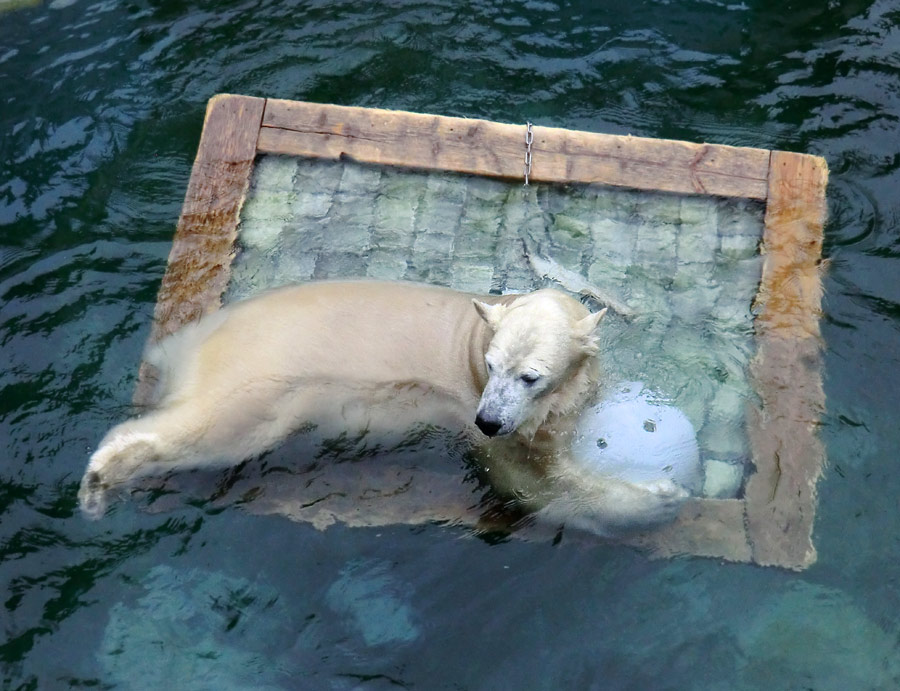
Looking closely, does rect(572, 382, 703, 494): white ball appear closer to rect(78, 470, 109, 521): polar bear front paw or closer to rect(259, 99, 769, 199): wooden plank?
rect(259, 99, 769, 199): wooden plank

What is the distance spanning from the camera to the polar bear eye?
3.91 meters

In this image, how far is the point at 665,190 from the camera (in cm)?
533

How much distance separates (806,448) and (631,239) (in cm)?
153

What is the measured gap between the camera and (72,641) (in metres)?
4.07

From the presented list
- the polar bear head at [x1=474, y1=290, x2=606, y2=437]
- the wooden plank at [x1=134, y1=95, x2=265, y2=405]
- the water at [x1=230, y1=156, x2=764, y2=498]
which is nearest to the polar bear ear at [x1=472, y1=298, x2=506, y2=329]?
the polar bear head at [x1=474, y1=290, x2=606, y2=437]

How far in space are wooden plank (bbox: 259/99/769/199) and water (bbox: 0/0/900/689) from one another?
2.98 ft

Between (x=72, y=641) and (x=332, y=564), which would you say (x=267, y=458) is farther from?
(x=72, y=641)

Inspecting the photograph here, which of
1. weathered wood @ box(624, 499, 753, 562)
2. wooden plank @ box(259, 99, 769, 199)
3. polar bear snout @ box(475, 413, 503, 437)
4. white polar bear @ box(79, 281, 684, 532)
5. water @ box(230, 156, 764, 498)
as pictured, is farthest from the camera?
wooden plank @ box(259, 99, 769, 199)

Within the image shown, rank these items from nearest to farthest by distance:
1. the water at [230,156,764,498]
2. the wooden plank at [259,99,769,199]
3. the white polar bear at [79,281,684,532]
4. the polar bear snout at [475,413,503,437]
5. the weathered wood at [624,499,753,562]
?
→ the polar bear snout at [475,413,503,437] < the white polar bear at [79,281,684,532] < the weathered wood at [624,499,753,562] < the water at [230,156,764,498] < the wooden plank at [259,99,769,199]

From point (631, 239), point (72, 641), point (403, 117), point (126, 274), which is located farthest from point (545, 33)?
point (72, 641)

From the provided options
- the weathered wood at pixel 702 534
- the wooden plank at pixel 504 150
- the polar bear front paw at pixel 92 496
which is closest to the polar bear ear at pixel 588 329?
the weathered wood at pixel 702 534

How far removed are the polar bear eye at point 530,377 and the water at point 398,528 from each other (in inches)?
36.1

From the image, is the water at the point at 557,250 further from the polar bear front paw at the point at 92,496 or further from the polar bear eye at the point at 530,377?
the polar bear front paw at the point at 92,496

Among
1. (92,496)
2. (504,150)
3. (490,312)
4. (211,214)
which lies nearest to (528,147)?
(504,150)
